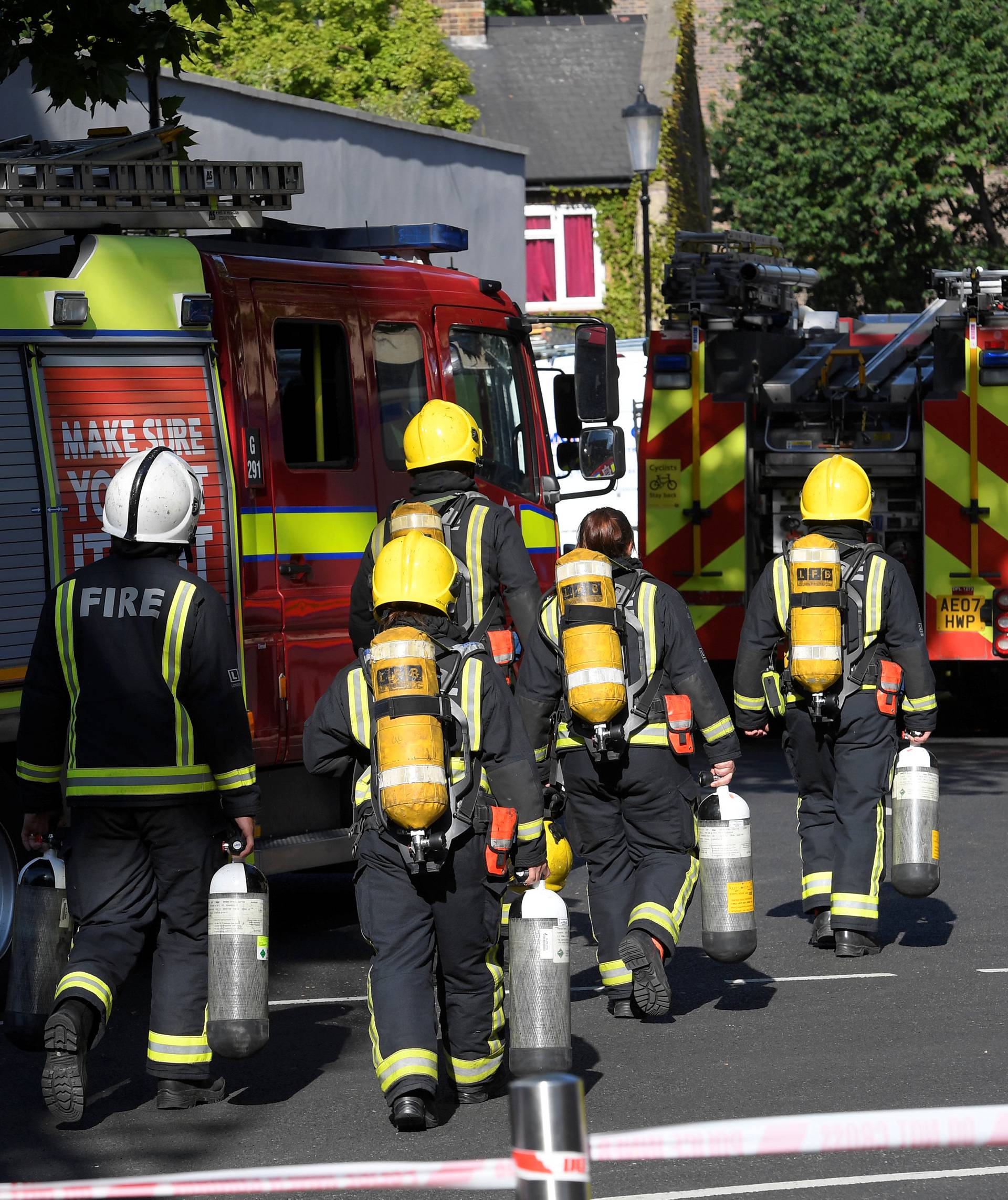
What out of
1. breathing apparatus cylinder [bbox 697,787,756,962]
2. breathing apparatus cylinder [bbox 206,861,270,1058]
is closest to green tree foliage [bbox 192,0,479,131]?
breathing apparatus cylinder [bbox 697,787,756,962]

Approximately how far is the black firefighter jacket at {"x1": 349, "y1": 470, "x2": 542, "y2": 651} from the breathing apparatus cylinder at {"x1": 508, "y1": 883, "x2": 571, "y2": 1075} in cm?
199

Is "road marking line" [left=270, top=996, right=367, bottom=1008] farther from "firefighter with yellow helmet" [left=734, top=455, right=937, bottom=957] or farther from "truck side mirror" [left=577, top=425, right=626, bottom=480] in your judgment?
"truck side mirror" [left=577, top=425, right=626, bottom=480]

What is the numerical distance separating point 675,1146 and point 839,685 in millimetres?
4955

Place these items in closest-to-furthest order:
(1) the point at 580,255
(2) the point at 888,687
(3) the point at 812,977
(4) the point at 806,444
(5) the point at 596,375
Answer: (3) the point at 812,977 < (2) the point at 888,687 < (5) the point at 596,375 < (4) the point at 806,444 < (1) the point at 580,255

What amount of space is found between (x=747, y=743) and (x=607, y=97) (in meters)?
23.1

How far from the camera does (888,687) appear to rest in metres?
7.50

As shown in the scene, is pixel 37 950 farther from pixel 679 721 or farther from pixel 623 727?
pixel 679 721

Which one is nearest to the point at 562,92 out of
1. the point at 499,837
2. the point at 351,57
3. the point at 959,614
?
the point at 351,57

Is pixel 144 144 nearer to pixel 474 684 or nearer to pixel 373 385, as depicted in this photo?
pixel 373 385

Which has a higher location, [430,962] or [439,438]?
[439,438]

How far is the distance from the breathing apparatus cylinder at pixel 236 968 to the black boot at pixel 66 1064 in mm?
367

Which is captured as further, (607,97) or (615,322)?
(607,97)

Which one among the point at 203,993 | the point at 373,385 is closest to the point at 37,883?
the point at 203,993

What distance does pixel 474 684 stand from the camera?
5301 millimetres
